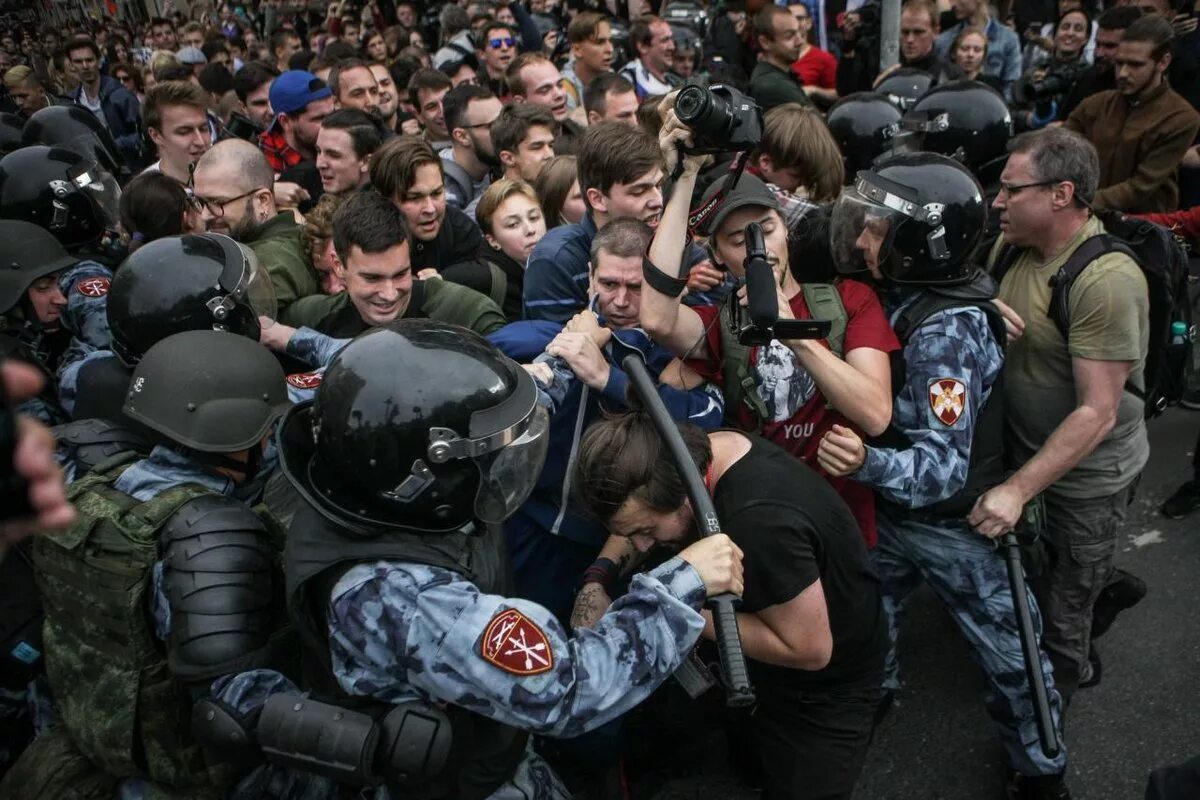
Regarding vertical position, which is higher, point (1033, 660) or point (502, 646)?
point (502, 646)

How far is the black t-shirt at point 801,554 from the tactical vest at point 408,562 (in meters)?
0.59

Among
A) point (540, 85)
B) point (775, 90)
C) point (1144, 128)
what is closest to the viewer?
point (1144, 128)

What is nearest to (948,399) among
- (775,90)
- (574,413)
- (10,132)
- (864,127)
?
(574,413)

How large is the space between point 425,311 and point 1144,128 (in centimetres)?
424

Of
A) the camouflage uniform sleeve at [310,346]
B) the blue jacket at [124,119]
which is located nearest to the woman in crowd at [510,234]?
the camouflage uniform sleeve at [310,346]

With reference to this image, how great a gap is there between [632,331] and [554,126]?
2.46 metres

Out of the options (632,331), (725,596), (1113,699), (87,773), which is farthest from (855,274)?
(87,773)

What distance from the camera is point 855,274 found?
9.55 ft

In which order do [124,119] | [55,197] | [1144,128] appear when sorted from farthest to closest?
[124,119]
[1144,128]
[55,197]

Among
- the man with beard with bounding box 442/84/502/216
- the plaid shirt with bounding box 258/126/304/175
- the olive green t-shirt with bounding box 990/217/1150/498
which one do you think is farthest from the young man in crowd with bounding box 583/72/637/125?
the olive green t-shirt with bounding box 990/217/1150/498

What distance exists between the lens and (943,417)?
260cm

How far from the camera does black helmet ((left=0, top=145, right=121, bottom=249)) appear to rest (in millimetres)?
4086

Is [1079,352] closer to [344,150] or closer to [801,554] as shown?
[801,554]

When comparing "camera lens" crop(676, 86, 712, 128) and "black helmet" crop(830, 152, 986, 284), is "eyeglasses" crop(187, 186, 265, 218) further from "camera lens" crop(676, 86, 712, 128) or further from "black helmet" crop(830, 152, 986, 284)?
"black helmet" crop(830, 152, 986, 284)
